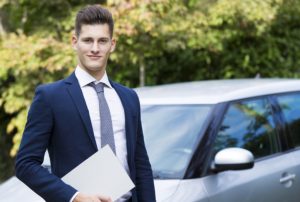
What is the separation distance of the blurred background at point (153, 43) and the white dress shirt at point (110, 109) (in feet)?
16.7

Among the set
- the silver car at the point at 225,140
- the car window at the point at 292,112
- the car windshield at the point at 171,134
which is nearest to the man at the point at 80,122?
the silver car at the point at 225,140

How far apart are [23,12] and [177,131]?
540 centimetres

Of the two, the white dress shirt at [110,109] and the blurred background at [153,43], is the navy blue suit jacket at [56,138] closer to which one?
the white dress shirt at [110,109]

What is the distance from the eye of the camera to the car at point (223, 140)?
421 cm

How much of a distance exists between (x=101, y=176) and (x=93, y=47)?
52 centimetres

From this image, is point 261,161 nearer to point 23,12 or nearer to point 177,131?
point 177,131

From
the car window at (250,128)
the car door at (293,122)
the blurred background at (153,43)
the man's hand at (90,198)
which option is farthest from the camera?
the blurred background at (153,43)

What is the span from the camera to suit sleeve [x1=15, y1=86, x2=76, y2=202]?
2.62 meters

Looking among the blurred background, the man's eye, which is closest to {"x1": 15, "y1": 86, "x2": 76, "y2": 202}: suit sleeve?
the man's eye

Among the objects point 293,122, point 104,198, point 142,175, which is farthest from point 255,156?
point 104,198

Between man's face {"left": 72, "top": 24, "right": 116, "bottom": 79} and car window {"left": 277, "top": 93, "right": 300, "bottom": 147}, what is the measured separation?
2.85 metres

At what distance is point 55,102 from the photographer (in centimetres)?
272

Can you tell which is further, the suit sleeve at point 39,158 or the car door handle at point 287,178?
the car door handle at point 287,178

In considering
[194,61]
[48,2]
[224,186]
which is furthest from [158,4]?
[224,186]
